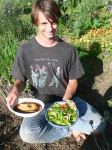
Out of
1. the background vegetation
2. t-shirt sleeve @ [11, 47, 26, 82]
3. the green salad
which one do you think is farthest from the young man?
the background vegetation

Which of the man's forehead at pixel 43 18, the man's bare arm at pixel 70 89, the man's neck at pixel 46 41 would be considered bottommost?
the man's bare arm at pixel 70 89

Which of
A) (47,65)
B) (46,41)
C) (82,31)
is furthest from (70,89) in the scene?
(82,31)

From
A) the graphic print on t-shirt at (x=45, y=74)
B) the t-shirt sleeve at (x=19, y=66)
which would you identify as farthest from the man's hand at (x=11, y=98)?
the graphic print on t-shirt at (x=45, y=74)

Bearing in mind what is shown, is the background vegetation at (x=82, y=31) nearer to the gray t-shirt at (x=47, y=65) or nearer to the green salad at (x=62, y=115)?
the gray t-shirt at (x=47, y=65)

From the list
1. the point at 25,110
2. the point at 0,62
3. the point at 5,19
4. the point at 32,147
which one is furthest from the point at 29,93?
the point at 5,19

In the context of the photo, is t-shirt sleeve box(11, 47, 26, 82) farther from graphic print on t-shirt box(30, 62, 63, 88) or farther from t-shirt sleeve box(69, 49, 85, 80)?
t-shirt sleeve box(69, 49, 85, 80)

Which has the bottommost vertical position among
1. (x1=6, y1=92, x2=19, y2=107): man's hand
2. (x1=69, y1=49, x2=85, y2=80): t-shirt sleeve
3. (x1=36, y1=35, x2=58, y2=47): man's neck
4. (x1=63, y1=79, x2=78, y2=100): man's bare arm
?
(x1=63, y1=79, x2=78, y2=100): man's bare arm

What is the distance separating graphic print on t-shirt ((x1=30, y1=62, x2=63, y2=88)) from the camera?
2014 mm

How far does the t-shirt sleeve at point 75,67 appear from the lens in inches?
80.1

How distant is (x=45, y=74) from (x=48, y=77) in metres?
0.04

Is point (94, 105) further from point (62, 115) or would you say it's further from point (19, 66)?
point (19, 66)

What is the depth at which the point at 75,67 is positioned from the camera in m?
2.06

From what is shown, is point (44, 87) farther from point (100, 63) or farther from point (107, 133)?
point (100, 63)

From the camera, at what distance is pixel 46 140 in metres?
2.05
